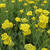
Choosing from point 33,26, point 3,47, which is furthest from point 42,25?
point 3,47

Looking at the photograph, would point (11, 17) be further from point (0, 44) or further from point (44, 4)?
point (44, 4)

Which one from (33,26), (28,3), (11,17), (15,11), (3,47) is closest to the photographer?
(3,47)

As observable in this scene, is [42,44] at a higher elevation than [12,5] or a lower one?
lower

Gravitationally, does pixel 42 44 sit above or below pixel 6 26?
below

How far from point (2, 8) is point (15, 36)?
0.46m

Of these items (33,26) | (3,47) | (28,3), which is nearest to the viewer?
(3,47)

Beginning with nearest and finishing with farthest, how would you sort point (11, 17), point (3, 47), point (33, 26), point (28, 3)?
point (3, 47) → point (33, 26) → point (11, 17) → point (28, 3)

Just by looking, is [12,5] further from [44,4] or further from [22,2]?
[44,4]

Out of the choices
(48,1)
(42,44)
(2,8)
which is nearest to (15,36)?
(42,44)

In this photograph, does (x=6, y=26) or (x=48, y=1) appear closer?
(x=6, y=26)

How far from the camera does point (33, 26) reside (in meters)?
1.19

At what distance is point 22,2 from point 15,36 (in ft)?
2.27

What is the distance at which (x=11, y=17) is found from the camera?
1399mm

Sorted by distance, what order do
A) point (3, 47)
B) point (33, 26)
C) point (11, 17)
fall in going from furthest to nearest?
point (11, 17) → point (33, 26) → point (3, 47)
